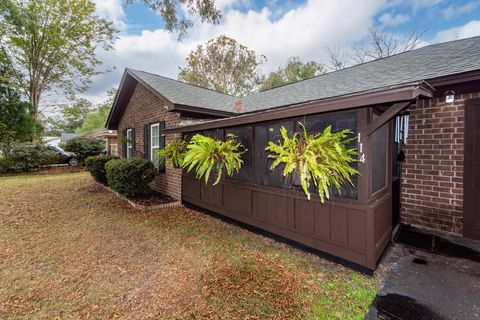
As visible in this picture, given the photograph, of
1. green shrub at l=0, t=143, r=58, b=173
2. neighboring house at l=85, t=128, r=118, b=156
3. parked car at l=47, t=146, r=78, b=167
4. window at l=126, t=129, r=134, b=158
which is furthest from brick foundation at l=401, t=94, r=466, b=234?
parked car at l=47, t=146, r=78, b=167

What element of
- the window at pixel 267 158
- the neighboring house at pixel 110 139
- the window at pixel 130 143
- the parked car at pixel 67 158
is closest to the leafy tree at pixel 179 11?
the window at pixel 267 158

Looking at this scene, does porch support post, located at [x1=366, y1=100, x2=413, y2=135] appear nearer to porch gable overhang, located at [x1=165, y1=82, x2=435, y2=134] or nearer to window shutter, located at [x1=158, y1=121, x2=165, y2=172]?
porch gable overhang, located at [x1=165, y1=82, x2=435, y2=134]

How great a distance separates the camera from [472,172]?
3.78 meters

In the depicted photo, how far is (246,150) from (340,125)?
1.88 meters

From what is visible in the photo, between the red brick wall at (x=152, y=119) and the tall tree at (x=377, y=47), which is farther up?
the tall tree at (x=377, y=47)

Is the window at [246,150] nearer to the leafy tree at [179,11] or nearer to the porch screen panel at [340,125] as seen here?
the porch screen panel at [340,125]

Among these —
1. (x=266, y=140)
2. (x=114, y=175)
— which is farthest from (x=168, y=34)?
(x=114, y=175)

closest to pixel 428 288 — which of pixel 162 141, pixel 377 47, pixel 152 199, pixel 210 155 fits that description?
pixel 210 155

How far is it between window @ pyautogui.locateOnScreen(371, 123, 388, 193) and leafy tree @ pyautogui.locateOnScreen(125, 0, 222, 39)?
3801mm

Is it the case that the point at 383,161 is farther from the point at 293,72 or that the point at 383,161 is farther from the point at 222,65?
the point at 293,72

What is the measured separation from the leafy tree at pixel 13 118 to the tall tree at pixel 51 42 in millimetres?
3202

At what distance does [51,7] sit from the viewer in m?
15.9

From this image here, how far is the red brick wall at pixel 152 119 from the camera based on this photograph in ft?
21.7

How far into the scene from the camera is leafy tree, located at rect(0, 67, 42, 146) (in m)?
12.3
